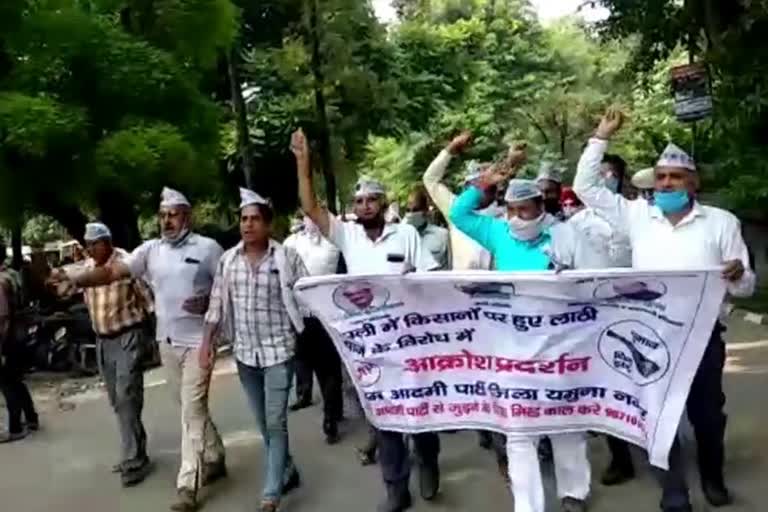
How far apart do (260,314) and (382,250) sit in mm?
742

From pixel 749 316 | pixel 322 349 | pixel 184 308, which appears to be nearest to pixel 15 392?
pixel 322 349

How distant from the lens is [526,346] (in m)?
5.00

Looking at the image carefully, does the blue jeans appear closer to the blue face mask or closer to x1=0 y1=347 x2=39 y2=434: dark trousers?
A: the blue face mask

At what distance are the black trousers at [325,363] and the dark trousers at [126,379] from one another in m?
1.24

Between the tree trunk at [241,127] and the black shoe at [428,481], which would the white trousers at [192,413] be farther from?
the tree trunk at [241,127]

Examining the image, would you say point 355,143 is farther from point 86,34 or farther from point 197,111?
point 86,34

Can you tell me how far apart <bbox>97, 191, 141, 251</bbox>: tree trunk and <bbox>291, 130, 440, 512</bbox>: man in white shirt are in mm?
7928

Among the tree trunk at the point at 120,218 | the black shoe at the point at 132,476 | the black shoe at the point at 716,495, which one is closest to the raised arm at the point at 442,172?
the black shoe at the point at 716,495

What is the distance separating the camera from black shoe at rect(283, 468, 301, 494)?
246 inches

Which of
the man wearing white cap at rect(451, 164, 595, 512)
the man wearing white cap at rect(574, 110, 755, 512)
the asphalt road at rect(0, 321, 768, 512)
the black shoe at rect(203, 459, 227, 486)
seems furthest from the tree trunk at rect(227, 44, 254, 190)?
the man wearing white cap at rect(574, 110, 755, 512)

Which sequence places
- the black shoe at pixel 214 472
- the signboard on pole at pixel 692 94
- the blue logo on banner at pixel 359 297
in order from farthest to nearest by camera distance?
the signboard on pole at pixel 692 94 < the black shoe at pixel 214 472 < the blue logo on banner at pixel 359 297

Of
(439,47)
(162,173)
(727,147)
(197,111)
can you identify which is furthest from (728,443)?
(439,47)

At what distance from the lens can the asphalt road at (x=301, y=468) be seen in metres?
5.87

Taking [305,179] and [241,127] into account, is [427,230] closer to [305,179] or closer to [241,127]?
[305,179]
